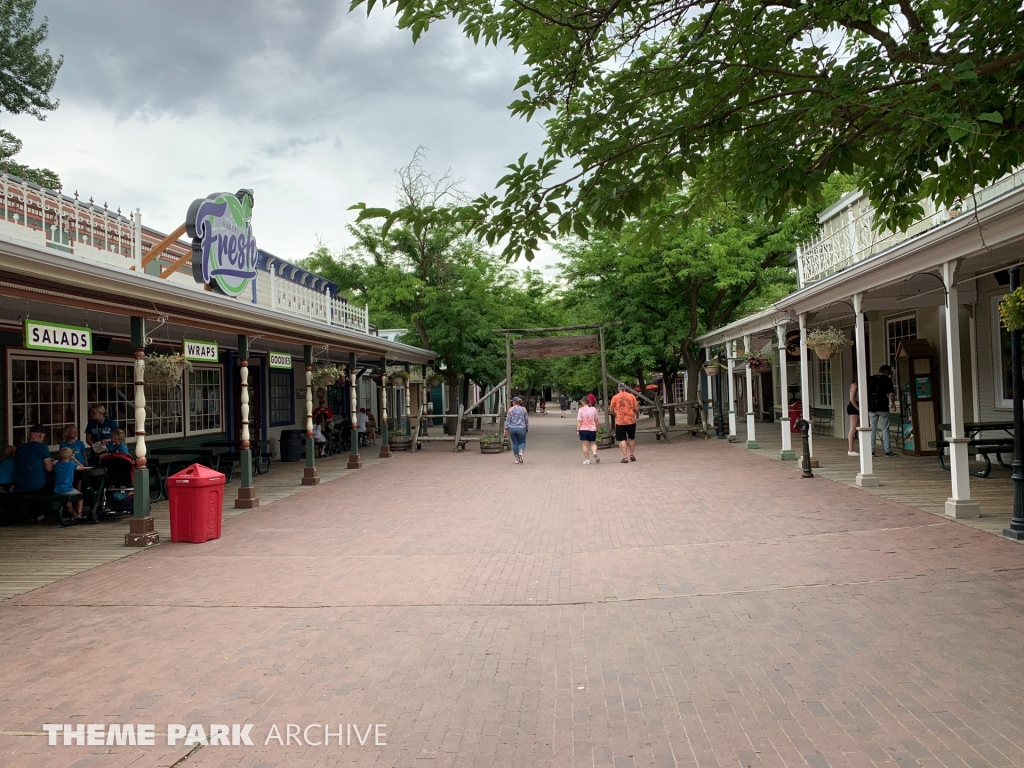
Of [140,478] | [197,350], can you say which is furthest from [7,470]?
[197,350]

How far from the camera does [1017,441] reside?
761cm

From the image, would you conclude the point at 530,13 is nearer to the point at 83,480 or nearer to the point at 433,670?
the point at 433,670

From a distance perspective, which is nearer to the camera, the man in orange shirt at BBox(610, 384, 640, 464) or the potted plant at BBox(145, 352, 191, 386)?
the potted plant at BBox(145, 352, 191, 386)

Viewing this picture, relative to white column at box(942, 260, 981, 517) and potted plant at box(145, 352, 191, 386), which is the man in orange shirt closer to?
white column at box(942, 260, 981, 517)

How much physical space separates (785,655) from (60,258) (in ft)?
23.0

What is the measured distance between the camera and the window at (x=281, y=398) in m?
20.8

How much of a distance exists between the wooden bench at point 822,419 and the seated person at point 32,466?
18846 millimetres

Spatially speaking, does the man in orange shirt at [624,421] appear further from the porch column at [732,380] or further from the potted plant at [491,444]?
the potted plant at [491,444]

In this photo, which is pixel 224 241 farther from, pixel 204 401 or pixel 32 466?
pixel 204 401

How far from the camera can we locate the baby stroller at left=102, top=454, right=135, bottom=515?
10477 millimetres

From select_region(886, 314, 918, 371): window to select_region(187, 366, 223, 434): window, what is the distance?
15702mm

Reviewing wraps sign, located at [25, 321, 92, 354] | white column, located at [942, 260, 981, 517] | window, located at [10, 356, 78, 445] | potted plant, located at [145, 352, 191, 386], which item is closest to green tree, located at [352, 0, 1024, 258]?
white column, located at [942, 260, 981, 517]

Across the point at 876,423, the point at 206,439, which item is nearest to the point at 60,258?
the point at 206,439

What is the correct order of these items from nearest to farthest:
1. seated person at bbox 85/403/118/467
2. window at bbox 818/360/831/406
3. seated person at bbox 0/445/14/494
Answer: seated person at bbox 0/445/14/494
seated person at bbox 85/403/118/467
window at bbox 818/360/831/406
